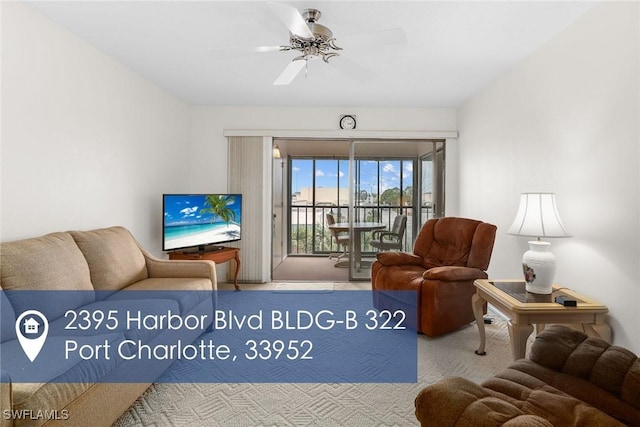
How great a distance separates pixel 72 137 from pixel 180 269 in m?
1.32

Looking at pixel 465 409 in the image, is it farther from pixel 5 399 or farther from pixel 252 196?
pixel 252 196

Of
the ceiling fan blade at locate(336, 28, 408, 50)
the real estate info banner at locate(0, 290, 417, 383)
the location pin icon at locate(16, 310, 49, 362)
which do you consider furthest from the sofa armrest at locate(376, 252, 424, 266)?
the location pin icon at locate(16, 310, 49, 362)

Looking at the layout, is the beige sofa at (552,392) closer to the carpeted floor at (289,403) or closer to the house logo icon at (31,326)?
the carpeted floor at (289,403)

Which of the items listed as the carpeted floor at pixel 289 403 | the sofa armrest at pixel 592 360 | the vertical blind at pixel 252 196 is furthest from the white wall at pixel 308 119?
the sofa armrest at pixel 592 360

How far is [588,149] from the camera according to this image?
2395 mm

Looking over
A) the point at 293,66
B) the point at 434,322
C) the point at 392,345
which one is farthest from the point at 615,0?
the point at 392,345

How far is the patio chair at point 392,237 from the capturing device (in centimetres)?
518

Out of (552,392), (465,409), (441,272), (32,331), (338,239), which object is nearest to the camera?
(465,409)

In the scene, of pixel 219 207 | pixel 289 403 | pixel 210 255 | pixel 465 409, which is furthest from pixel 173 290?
pixel 465 409

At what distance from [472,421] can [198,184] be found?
449 cm

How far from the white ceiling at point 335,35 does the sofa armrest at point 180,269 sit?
1.73 meters

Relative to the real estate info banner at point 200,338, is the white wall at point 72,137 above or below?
above

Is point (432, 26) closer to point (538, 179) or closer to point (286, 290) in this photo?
point (538, 179)

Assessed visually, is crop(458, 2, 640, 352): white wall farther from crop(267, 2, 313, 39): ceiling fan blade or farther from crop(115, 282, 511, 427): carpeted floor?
crop(267, 2, 313, 39): ceiling fan blade
